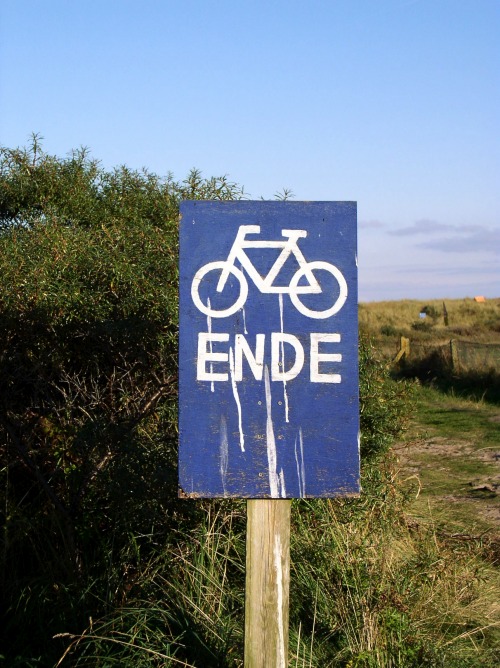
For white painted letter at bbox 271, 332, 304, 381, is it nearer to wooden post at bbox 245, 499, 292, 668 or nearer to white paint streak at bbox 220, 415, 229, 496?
white paint streak at bbox 220, 415, 229, 496

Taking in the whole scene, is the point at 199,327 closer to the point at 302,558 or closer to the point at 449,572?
the point at 302,558

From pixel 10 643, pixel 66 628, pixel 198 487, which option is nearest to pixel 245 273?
pixel 198 487

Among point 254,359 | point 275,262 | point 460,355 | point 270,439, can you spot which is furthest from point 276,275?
point 460,355

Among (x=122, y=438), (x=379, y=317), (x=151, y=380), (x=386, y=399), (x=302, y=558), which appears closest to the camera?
(x=302, y=558)

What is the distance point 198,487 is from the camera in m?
2.97

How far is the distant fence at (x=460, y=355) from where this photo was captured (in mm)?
16453

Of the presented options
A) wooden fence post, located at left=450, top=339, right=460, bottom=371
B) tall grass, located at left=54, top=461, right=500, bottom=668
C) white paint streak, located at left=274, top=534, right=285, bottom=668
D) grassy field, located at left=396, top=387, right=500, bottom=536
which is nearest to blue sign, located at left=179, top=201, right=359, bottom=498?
white paint streak, located at left=274, top=534, right=285, bottom=668

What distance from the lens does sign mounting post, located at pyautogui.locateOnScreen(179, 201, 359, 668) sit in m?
2.97

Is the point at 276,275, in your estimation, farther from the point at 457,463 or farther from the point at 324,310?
the point at 457,463

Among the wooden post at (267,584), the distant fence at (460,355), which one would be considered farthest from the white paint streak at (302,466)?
the distant fence at (460,355)

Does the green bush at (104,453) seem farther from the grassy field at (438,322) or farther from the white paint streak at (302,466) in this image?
the grassy field at (438,322)

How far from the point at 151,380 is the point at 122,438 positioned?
1.68 ft

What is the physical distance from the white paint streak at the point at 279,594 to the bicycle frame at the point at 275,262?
3.03 feet

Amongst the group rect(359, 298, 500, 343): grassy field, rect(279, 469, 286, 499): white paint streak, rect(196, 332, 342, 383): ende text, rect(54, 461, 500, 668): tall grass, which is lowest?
rect(54, 461, 500, 668): tall grass
